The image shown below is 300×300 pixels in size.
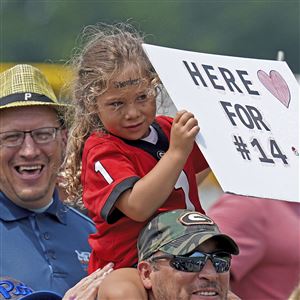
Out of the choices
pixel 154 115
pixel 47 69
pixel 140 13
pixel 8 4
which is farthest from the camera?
pixel 8 4

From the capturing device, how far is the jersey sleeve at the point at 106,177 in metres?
4.85

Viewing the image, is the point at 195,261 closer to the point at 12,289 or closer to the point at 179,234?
the point at 179,234

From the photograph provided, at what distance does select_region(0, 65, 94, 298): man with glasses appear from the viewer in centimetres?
607

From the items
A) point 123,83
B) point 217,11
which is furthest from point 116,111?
point 217,11

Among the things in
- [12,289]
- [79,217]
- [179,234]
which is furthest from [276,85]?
[79,217]

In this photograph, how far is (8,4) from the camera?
60.0ft

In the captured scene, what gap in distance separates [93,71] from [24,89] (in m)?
1.26

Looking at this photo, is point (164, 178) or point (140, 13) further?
point (140, 13)

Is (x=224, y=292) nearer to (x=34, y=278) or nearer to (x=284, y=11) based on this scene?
(x=34, y=278)

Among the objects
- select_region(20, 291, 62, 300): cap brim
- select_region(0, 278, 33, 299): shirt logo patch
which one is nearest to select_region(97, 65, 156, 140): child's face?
select_region(20, 291, 62, 300): cap brim

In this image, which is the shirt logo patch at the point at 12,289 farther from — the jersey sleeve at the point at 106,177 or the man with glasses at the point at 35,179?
the jersey sleeve at the point at 106,177

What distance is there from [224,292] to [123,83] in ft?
2.63

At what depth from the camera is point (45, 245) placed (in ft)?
20.0

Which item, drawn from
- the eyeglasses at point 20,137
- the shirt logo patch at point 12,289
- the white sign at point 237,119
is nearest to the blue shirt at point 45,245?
the shirt logo patch at point 12,289
